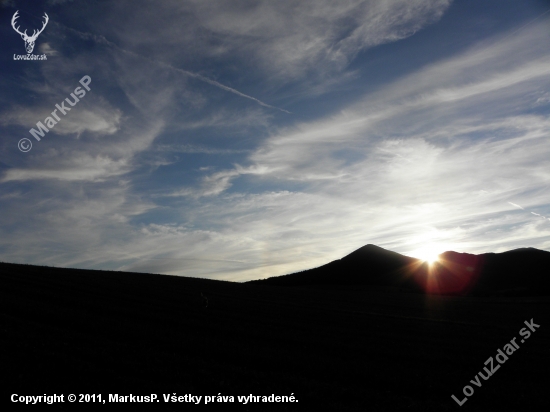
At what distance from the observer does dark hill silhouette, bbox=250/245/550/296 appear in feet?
304

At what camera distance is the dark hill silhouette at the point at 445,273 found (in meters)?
92.6

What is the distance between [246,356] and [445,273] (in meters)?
102

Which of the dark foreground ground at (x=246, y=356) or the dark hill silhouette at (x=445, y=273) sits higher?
the dark hill silhouette at (x=445, y=273)

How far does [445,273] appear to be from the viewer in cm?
10850

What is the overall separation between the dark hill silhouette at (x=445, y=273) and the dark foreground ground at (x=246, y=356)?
61902 mm

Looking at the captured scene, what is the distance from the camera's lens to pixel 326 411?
506 inches

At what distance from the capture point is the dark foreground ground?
1367 centimetres

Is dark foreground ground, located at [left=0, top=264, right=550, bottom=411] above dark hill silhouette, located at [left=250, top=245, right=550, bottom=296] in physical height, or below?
below

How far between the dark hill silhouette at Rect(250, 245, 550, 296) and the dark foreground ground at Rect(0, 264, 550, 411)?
6190 centimetres

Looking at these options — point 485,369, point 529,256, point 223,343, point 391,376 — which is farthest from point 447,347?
point 529,256

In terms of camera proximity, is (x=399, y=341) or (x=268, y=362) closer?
(x=268, y=362)

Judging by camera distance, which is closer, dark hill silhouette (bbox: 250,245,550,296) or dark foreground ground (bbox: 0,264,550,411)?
dark foreground ground (bbox: 0,264,550,411)

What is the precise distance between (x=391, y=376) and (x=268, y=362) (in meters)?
5.58

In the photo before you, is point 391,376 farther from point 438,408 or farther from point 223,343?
point 223,343
